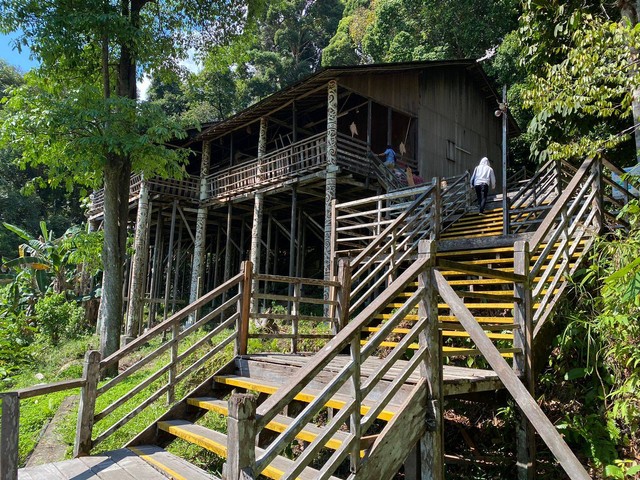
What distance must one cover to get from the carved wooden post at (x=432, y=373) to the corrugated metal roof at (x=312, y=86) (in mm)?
10635

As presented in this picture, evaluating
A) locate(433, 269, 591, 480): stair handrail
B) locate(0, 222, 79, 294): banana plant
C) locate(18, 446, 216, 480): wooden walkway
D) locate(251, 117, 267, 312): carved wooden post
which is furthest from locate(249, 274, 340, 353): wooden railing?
locate(0, 222, 79, 294): banana plant

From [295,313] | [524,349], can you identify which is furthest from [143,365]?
[524,349]

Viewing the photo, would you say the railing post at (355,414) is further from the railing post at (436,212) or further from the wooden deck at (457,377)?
the railing post at (436,212)

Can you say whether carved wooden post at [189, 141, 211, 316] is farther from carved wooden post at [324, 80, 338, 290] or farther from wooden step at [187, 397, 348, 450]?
wooden step at [187, 397, 348, 450]

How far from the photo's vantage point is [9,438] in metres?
3.64

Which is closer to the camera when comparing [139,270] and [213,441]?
[213,441]

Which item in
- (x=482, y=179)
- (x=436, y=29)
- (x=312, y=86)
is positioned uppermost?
(x=436, y=29)

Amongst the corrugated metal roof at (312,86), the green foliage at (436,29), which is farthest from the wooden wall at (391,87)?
the green foliage at (436,29)

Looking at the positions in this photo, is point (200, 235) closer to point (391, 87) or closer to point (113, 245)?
point (113, 245)

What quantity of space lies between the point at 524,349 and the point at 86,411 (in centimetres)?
411

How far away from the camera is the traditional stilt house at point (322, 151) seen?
14.0 metres

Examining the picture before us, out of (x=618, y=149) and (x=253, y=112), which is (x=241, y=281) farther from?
(x=253, y=112)

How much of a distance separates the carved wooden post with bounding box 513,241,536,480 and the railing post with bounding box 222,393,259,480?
2847 mm

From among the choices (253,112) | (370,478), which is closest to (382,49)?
(253,112)
